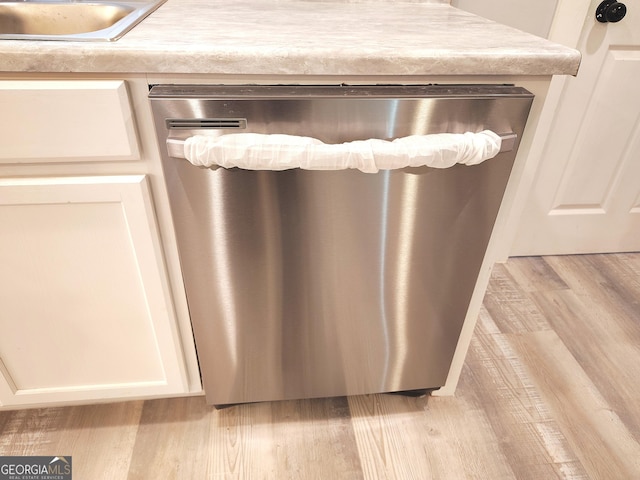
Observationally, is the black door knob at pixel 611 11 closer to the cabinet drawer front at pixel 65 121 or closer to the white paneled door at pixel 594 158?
the white paneled door at pixel 594 158

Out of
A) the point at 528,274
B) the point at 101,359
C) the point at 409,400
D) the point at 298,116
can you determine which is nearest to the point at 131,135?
the point at 298,116

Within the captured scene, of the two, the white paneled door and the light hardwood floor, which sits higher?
the white paneled door

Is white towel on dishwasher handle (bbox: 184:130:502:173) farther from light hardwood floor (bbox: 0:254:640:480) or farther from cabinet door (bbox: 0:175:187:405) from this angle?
light hardwood floor (bbox: 0:254:640:480)

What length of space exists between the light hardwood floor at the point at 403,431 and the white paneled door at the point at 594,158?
549mm

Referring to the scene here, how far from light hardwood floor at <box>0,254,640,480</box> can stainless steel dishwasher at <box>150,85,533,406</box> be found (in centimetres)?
13

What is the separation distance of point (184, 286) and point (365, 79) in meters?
0.55

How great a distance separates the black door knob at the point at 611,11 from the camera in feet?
4.19

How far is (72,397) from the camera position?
1.04 metres

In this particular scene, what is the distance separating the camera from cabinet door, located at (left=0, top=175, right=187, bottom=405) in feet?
2.49

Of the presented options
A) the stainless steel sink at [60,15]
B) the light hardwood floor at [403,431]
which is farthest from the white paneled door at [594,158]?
the stainless steel sink at [60,15]

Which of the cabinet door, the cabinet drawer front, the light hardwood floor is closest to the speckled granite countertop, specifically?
the cabinet drawer front

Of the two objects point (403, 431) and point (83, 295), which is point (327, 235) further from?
point (403, 431)

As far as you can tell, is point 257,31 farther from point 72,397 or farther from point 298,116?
point 72,397

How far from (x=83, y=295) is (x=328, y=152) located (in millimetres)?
599
